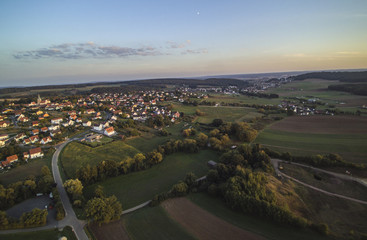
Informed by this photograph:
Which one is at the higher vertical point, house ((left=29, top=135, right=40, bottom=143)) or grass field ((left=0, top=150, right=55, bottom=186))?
house ((left=29, top=135, right=40, bottom=143))

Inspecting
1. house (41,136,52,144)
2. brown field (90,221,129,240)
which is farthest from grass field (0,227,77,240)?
house (41,136,52,144)

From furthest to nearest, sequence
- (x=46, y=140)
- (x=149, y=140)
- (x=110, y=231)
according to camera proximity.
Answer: (x=149, y=140) → (x=46, y=140) → (x=110, y=231)

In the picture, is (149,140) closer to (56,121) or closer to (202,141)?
(202,141)

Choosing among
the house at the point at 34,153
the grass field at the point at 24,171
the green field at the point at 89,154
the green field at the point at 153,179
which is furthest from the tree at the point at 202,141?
the house at the point at 34,153

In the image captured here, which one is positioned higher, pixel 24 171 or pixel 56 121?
pixel 56 121

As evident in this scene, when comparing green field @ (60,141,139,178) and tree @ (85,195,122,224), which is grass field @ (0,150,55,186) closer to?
green field @ (60,141,139,178)

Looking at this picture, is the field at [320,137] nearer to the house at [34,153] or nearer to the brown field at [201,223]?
the brown field at [201,223]

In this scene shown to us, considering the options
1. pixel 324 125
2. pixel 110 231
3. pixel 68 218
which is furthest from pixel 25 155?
pixel 324 125
